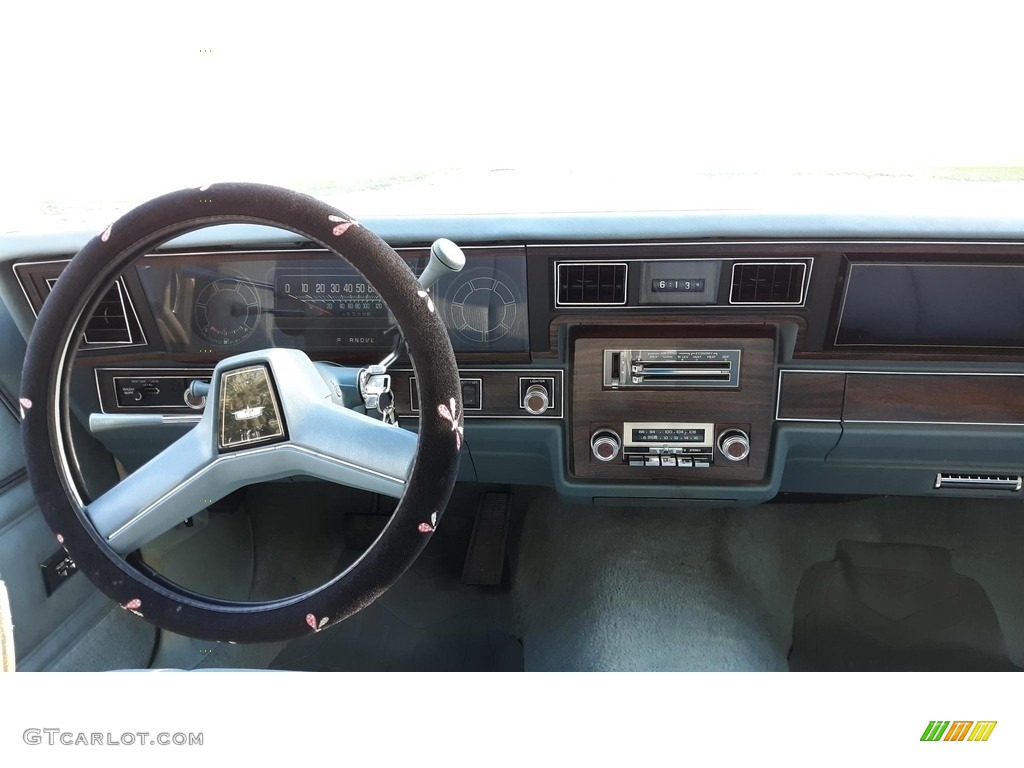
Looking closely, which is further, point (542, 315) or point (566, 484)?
point (566, 484)

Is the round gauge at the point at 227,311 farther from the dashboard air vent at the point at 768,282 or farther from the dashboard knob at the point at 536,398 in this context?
the dashboard air vent at the point at 768,282

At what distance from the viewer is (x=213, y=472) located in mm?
1239

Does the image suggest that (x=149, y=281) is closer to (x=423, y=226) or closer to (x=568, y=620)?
(x=423, y=226)

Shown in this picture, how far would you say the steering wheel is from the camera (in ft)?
3.63

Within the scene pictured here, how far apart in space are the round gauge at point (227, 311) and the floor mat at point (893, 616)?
1.89 metres

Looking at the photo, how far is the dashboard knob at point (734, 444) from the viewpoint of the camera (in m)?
2.04

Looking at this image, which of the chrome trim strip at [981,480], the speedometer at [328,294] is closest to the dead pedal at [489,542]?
the speedometer at [328,294]

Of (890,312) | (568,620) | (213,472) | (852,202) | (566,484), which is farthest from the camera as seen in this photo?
(568,620)

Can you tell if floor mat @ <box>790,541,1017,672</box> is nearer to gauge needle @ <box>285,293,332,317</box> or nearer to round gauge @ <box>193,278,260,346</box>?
gauge needle @ <box>285,293,332,317</box>

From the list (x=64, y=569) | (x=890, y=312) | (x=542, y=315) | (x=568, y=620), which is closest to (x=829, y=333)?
(x=890, y=312)

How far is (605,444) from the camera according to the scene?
2.07m

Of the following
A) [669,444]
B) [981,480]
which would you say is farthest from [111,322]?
[981,480]

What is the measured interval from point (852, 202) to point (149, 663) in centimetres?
238

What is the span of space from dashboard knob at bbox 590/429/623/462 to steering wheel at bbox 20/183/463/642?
95cm
